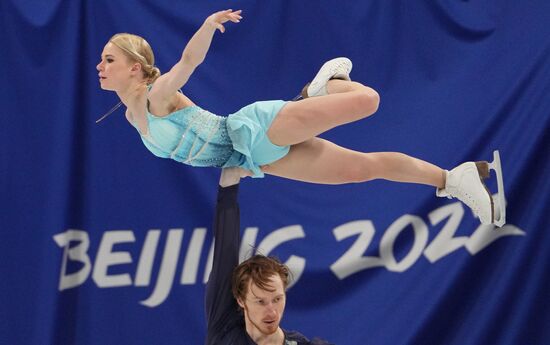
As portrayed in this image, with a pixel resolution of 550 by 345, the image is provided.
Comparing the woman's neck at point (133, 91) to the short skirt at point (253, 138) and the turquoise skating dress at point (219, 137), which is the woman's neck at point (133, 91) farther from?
the short skirt at point (253, 138)

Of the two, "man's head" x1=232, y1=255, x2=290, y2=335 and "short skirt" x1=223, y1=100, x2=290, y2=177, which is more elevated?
"short skirt" x1=223, y1=100, x2=290, y2=177

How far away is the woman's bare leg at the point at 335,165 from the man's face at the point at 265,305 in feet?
2.18

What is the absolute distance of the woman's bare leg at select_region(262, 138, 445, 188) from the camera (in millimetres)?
3570

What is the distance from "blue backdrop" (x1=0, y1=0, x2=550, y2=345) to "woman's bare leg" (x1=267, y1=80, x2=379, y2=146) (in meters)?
1.40

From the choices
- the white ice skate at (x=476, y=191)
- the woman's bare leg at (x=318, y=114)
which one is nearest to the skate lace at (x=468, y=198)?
the white ice skate at (x=476, y=191)

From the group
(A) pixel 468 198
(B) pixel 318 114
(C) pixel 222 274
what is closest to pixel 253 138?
(B) pixel 318 114

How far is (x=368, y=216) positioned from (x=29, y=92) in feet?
5.81

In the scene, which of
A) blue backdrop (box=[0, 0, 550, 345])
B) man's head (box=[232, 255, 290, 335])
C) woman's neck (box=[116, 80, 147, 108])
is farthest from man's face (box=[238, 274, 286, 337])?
blue backdrop (box=[0, 0, 550, 345])

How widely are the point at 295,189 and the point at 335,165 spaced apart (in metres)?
1.31

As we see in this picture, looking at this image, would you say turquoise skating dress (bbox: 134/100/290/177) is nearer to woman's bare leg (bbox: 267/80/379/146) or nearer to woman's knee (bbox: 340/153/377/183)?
woman's bare leg (bbox: 267/80/379/146)

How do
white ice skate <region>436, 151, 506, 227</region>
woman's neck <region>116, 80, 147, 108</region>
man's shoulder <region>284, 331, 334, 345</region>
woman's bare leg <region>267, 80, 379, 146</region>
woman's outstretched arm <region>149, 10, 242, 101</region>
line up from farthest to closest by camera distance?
white ice skate <region>436, 151, 506, 227</region> < woman's neck <region>116, 80, 147, 108</region> < woman's bare leg <region>267, 80, 379, 146</region> < woman's outstretched arm <region>149, 10, 242, 101</region> < man's shoulder <region>284, 331, 334, 345</region>

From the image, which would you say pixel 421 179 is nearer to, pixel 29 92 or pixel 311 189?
pixel 311 189

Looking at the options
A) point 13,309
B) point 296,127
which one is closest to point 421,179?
point 296,127

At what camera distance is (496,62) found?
4941mm
